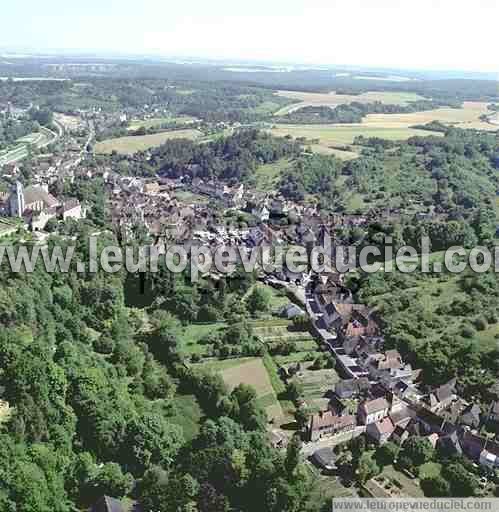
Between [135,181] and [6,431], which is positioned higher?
[135,181]

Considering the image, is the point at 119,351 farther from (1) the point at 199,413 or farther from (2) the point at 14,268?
(2) the point at 14,268

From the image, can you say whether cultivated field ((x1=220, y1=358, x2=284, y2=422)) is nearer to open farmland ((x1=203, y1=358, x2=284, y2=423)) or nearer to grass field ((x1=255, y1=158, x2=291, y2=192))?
open farmland ((x1=203, y1=358, x2=284, y2=423))

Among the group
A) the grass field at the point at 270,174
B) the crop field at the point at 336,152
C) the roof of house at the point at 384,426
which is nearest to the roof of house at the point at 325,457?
the roof of house at the point at 384,426

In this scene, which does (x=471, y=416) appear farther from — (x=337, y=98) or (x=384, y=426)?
(x=337, y=98)

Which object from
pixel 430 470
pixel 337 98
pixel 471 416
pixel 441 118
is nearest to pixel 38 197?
pixel 471 416

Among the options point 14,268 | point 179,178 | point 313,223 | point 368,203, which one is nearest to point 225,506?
point 14,268
